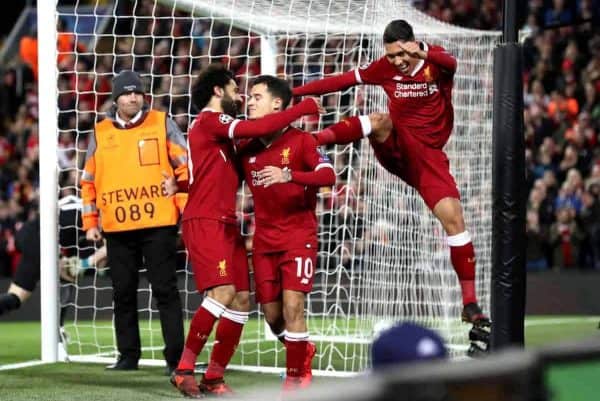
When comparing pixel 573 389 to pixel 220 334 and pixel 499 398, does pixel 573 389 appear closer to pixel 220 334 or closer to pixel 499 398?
pixel 499 398

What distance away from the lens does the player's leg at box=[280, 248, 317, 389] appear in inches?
263

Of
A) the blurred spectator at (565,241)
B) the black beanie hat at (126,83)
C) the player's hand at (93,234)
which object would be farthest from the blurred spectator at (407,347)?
the blurred spectator at (565,241)

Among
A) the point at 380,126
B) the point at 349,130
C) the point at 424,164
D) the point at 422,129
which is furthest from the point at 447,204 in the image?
the point at 349,130

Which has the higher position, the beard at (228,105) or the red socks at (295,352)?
the beard at (228,105)

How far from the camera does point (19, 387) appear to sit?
7.48 metres

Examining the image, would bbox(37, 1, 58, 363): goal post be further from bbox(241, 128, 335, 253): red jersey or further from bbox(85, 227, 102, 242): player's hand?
bbox(241, 128, 335, 253): red jersey

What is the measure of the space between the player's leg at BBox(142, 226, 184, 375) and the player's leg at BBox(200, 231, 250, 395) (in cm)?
115

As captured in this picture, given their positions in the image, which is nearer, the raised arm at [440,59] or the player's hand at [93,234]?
the raised arm at [440,59]

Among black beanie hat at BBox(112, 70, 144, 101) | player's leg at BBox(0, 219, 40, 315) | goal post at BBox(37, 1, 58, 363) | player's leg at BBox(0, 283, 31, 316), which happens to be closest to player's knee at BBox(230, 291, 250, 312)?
black beanie hat at BBox(112, 70, 144, 101)

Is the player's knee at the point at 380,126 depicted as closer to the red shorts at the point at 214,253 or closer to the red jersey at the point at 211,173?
the red jersey at the point at 211,173

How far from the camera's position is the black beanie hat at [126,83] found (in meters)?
8.11

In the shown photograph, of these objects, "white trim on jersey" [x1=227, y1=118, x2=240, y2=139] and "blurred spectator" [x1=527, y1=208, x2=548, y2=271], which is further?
"blurred spectator" [x1=527, y1=208, x2=548, y2=271]

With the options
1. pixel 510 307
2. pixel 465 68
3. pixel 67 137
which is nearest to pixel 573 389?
pixel 510 307

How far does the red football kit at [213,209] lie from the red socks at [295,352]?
0.49 m
